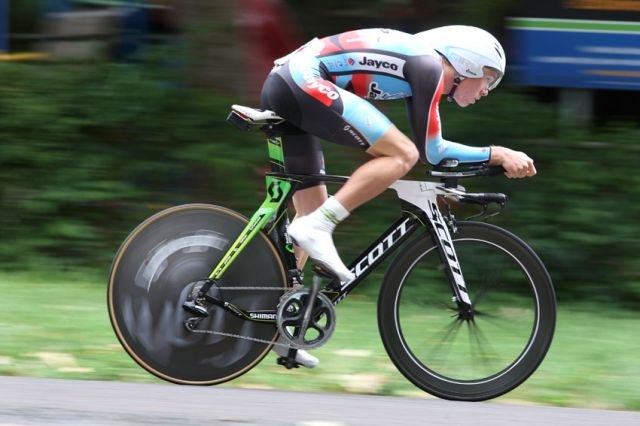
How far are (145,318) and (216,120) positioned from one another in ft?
11.1

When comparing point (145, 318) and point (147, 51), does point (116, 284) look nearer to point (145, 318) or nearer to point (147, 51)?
point (145, 318)

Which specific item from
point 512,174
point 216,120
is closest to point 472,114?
point 216,120

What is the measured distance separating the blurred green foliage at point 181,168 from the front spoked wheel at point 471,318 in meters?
2.76

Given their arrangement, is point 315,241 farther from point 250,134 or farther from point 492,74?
point 250,134

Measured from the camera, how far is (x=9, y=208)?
8.63m

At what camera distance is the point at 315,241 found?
514 cm

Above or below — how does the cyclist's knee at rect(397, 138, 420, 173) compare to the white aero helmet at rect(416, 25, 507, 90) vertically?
below


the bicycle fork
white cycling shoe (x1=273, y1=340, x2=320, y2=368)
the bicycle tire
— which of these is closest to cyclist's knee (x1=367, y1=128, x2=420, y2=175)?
the bicycle fork

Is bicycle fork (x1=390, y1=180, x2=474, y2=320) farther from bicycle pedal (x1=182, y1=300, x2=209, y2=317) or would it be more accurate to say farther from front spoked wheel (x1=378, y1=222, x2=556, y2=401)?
bicycle pedal (x1=182, y1=300, x2=209, y2=317)

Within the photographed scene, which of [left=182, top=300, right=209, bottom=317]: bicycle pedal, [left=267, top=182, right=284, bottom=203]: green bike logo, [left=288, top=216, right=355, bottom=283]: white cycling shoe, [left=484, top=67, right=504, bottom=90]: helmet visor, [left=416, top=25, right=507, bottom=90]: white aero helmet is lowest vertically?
[left=182, top=300, right=209, bottom=317]: bicycle pedal

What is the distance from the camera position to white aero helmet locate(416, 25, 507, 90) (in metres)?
5.16

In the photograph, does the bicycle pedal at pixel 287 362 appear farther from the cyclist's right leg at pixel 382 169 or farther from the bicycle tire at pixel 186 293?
the cyclist's right leg at pixel 382 169

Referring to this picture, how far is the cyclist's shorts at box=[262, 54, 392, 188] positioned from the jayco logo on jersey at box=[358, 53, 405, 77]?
0.15 m

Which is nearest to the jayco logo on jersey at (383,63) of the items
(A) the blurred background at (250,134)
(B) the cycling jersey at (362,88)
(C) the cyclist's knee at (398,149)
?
(B) the cycling jersey at (362,88)
